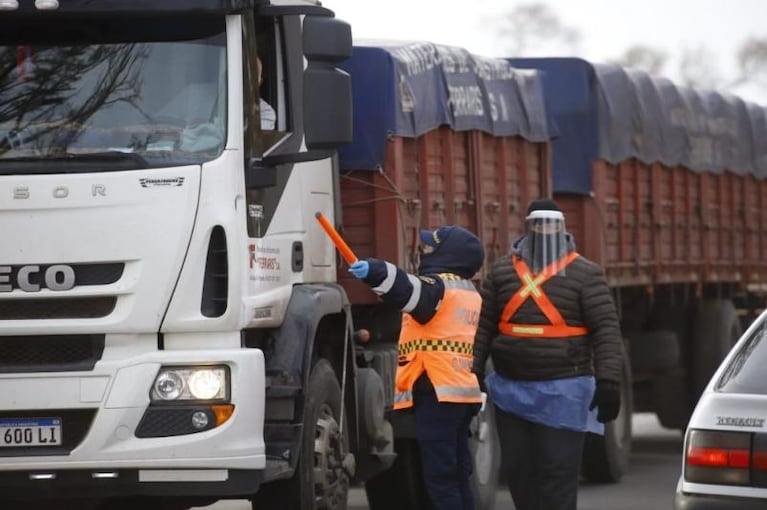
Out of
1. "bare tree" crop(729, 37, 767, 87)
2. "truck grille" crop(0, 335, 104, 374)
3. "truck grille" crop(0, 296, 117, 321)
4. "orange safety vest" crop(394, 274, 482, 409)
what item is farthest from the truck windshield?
"bare tree" crop(729, 37, 767, 87)

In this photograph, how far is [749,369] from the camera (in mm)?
7480

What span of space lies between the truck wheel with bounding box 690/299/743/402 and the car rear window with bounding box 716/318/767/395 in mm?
10612

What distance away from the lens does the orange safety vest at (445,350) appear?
977 centimetres

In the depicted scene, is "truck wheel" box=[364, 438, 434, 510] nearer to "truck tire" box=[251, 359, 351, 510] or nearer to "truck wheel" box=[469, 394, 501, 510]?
"truck wheel" box=[469, 394, 501, 510]

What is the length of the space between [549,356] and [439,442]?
880 mm

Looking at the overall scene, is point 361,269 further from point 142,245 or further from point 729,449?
point 729,449

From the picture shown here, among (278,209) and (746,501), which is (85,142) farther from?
(746,501)

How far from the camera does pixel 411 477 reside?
39.6 ft

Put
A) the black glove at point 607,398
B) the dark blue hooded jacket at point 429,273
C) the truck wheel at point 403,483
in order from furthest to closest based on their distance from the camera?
the truck wheel at point 403,483 → the dark blue hooded jacket at point 429,273 → the black glove at point 607,398

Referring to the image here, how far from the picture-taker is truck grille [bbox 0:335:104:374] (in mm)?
8547

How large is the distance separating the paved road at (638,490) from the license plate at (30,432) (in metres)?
4.78

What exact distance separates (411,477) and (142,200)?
13.4ft

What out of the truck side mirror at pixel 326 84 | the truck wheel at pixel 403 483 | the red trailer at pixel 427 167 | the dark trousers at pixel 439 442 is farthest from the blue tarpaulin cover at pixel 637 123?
the truck side mirror at pixel 326 84

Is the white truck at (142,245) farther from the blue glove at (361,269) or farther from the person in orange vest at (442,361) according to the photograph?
the person in orange vest at (442,361)
